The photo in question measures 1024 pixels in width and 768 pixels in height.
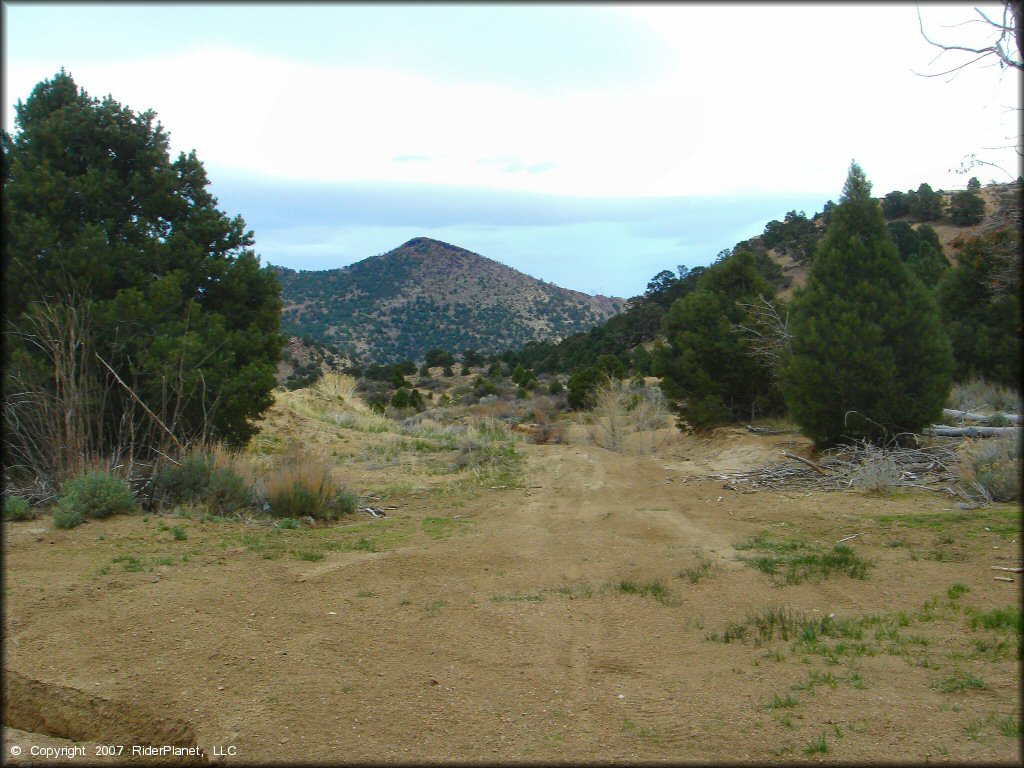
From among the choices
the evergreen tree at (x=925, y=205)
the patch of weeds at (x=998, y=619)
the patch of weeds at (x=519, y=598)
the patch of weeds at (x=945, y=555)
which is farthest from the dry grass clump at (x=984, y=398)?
the evergreen tree at (x=925, y=205)

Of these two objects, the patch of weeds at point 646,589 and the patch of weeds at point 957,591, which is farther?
the patch of weeds at point 646,589

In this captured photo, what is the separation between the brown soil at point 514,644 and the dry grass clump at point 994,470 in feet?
3.33

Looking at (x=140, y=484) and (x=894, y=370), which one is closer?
(x=140, y=484)

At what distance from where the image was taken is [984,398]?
18094mm

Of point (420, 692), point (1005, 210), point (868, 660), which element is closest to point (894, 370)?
point (1005, 210)

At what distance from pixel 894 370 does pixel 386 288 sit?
225 feet

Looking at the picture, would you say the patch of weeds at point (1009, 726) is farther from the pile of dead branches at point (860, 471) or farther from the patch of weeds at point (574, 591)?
the pile of dead branches at point (860, 471)

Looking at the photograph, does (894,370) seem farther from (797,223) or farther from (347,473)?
(797,223)

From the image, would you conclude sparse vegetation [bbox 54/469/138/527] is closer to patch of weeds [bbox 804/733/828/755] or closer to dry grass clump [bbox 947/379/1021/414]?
patch of weeds [bbox 804/733/828/755]

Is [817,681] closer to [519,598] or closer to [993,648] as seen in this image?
[993,648]

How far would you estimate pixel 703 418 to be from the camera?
19.2 m

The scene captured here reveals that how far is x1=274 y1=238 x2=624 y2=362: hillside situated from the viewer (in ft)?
232

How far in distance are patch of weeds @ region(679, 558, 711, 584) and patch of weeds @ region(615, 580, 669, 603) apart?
0.30 metres

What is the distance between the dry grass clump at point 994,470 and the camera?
32.2 ft
